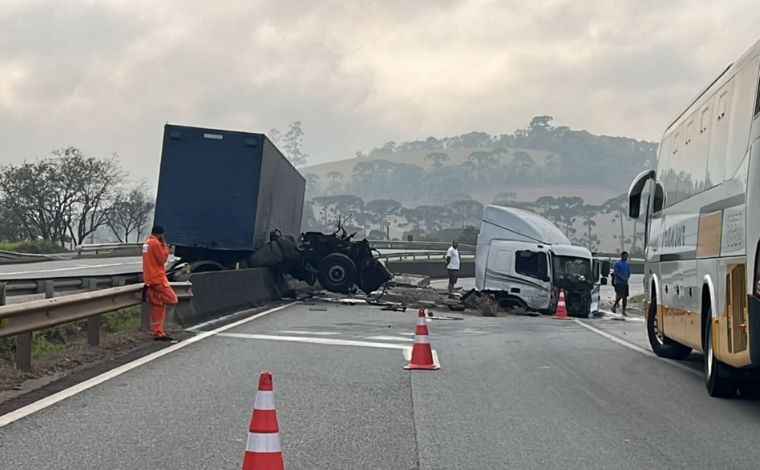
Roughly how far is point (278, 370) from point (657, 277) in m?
5.96

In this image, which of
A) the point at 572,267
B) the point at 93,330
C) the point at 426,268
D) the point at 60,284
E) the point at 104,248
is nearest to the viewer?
the point at 93,330

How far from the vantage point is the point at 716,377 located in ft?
33.1

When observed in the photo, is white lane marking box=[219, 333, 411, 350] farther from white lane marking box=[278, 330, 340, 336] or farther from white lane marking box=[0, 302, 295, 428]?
white lane marking box=[278, 330, 340, 336]

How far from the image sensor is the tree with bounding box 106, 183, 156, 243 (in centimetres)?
7594

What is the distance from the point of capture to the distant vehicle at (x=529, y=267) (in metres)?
26.0

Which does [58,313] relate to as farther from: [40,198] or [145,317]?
[40,198]

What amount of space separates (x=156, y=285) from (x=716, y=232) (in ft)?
25.3

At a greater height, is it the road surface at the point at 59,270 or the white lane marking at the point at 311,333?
the road surface at the point at 59,270

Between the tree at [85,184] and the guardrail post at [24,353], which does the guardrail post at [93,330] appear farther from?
the tree at [85,184]

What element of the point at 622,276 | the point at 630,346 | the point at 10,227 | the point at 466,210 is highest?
the point at 466,210

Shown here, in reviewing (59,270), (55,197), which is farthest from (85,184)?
(59,270)

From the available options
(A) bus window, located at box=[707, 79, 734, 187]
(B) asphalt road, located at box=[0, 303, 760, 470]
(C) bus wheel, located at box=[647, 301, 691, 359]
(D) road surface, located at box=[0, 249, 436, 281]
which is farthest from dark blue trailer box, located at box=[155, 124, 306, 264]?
(A) bus window, located at box=[707, 79, 734, 187]

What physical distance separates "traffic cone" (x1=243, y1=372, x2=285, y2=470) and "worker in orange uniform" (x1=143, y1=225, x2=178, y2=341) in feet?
28.9

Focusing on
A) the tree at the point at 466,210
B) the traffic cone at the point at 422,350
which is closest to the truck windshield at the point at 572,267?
the traffic cone at the point at 422,350
